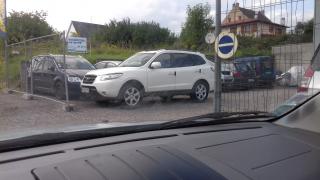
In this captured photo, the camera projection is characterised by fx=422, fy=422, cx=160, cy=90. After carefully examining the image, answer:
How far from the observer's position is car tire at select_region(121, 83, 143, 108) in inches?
434

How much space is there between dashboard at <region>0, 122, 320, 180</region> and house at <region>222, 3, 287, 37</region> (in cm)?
386

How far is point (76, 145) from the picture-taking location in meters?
→ 1.90

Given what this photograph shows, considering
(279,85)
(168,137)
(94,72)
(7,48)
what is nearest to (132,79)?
(94,72)

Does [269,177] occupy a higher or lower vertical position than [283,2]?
lower

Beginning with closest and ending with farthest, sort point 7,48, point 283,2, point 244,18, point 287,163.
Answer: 1. point 287,163
2. point 283,2
3. point 244,18
4. point 7,48

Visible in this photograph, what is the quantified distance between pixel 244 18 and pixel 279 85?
73.5 inches

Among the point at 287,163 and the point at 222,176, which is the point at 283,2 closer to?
the point at 287,163

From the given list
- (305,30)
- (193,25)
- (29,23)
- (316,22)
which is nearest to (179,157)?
(316,22)

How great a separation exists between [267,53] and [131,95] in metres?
4.91

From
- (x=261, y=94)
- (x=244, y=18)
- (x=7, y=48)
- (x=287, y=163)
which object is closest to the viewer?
(x=287, y=163)

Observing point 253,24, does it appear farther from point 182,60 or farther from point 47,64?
point 47,64

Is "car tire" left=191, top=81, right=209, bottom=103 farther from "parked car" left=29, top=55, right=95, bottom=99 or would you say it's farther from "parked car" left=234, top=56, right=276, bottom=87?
"parked car" left=29, top=55, right=95, bottom=99

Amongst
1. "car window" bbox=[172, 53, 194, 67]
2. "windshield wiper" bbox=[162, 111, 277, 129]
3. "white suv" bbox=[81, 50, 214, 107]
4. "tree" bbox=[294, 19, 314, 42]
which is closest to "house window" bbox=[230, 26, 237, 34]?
"tree" bbox=[294, 19, 314, 42]

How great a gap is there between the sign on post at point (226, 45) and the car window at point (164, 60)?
4.64 m
